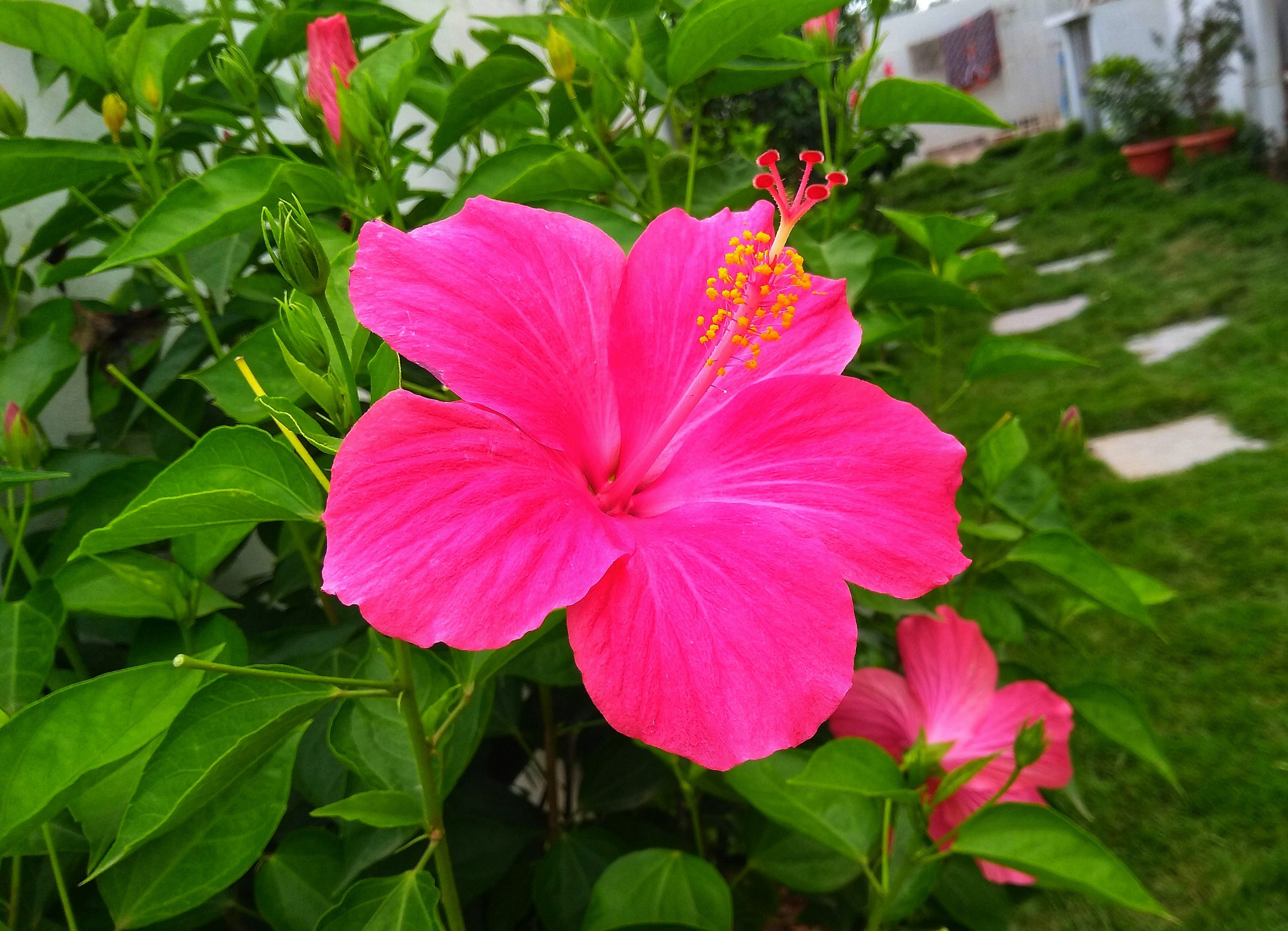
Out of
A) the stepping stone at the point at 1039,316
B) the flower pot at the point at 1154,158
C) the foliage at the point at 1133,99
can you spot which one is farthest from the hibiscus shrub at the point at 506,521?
the foliage at the point at 1133,99

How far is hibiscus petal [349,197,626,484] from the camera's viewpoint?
572mm

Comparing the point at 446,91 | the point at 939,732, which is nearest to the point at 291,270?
the point at 446,91

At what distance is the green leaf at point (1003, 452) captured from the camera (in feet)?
3.84

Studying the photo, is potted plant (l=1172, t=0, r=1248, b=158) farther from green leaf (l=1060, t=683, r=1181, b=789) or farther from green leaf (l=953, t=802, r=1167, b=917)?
green leaf (l=953, t=802, r=1167, b=917)

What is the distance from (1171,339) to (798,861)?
4037mm

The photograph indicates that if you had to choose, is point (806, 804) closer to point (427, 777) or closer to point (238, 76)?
point (427, 777)

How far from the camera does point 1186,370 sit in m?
3.82

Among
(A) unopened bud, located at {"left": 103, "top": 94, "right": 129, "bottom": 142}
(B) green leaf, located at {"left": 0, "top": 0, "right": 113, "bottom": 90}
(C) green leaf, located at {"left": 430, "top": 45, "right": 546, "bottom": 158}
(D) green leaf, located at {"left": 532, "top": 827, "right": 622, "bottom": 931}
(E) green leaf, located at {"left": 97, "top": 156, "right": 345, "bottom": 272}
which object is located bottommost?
(D) green leaf, located at {"left": 532, "top": 827, "right": 622, "bottom": 931}

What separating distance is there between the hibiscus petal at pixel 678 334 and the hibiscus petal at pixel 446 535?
0.16 meters

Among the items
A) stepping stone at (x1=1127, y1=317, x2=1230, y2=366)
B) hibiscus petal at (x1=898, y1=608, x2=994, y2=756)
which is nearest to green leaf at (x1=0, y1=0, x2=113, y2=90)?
hibiscus petal at (x1=898, y1=608, x2=994, y2=756)

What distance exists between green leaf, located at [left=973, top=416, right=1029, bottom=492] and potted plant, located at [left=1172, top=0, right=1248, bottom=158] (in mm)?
7074

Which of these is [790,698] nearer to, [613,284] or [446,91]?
[613,284]

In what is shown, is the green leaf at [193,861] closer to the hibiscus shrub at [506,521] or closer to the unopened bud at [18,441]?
the hibiscus shrub at [506,521]

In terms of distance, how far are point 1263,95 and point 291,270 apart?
7639 mm
